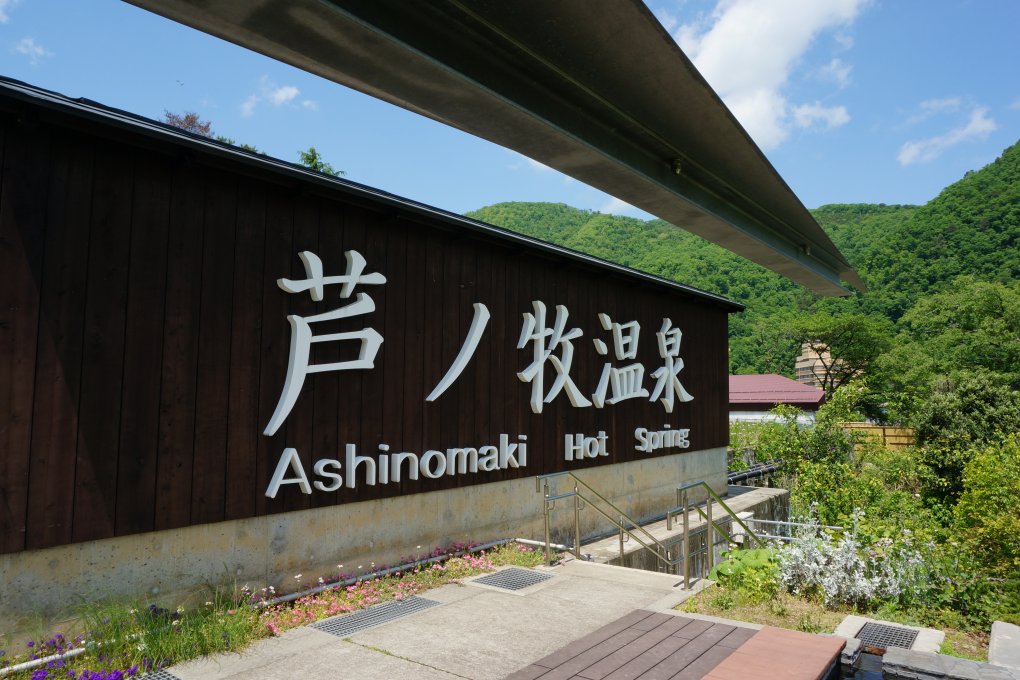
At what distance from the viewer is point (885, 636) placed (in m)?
5.89

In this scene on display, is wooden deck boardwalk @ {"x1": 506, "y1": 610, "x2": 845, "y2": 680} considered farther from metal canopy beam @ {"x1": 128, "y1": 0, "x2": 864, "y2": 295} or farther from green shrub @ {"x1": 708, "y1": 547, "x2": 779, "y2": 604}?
metal canopy beam @ {"x1": 128, "y1": 0, "x2": 864, "y2": 295}

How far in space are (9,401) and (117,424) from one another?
31.1 inches

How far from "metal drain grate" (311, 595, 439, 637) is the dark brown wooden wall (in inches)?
49.4

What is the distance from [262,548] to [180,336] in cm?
223

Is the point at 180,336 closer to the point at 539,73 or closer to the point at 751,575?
the point at 539,73

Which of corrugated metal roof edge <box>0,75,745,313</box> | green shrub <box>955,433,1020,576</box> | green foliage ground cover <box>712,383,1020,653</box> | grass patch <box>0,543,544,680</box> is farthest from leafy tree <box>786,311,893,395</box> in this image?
grass patch <box>0,543,544,680</box>

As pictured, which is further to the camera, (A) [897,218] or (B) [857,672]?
(A) [897,218]

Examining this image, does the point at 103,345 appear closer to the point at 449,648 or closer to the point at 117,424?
the point at 117,424

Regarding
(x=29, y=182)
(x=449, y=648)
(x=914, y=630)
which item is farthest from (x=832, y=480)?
(x=29, y=182)

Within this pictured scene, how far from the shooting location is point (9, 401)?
202 inches

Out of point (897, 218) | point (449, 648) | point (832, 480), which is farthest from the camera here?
point (897, 218)

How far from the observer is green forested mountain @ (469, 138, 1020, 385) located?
50.1 m

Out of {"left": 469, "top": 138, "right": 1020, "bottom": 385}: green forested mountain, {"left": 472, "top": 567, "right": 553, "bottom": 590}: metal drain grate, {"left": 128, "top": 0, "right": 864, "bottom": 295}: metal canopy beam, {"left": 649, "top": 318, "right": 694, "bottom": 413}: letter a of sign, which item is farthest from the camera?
{"left": 469, "top": 138, "right": 1020, "bottom": 385}: green forested mountain

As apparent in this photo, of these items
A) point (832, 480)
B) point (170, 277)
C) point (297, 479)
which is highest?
point (170, 277)
